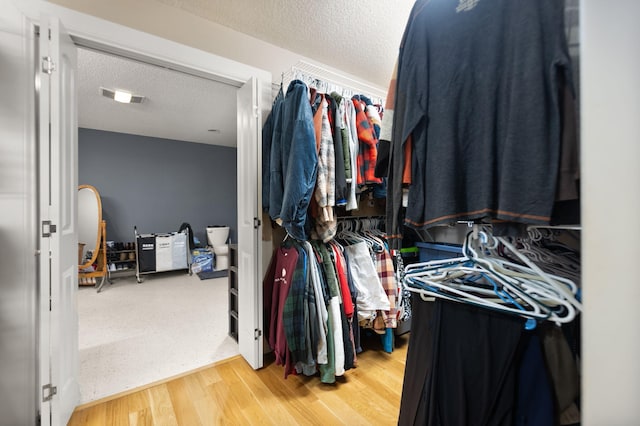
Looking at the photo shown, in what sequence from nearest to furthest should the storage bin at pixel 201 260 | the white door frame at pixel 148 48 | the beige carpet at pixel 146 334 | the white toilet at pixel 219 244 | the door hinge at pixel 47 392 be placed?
the door hinge at pixel 47 392 < the white door frame at pixel 148 48 < the beige carpet at pixel 146 334 < the storage bin at pixel 201 260 < the white toilet at pixel 219 244

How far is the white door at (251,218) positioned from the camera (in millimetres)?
1820

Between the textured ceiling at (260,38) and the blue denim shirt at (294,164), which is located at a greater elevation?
the textured ceiling at (260,38)

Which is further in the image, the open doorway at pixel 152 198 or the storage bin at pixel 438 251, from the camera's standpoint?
the open doorway at pixel 152 198

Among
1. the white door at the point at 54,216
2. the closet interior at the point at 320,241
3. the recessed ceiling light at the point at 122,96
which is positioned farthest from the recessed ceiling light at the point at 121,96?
the closet interior at the point at 320,241

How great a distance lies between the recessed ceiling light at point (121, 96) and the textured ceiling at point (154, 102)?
64 millimetres

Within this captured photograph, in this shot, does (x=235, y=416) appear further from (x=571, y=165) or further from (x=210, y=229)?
(x=210, y=229)

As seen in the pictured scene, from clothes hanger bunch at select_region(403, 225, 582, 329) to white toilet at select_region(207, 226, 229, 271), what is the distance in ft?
14.7

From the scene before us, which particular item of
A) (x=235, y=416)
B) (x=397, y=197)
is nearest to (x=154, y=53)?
(x=397, y=197)

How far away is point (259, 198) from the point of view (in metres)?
1.83

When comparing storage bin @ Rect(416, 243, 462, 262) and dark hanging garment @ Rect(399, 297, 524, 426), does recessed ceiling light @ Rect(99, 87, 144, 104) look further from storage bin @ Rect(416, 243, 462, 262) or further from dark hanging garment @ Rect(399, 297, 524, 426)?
dark hanging garment @ Rect(399, 297, 524, 426)

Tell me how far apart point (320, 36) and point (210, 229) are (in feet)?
13.1

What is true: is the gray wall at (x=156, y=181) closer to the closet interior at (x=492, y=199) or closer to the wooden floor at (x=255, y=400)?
the wooden floor at (x=255, y=400)

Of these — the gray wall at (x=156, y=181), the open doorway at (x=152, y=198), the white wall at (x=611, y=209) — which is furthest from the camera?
the gray wall at (x=156, y=181)

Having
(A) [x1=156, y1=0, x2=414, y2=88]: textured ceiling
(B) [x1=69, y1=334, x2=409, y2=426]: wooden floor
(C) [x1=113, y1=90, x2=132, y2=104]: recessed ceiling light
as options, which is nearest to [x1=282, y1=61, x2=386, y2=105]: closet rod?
(A) [x1=156, y1=0, x2=414, y2=88]: textured ceiling
